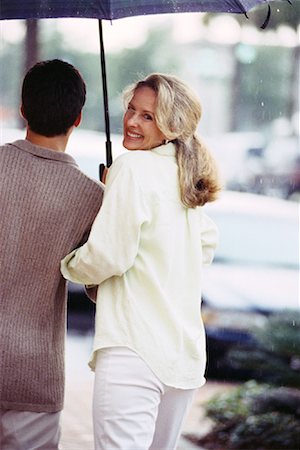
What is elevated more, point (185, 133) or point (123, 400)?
point (185, 133)

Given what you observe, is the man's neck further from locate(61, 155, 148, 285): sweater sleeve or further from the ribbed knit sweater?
locate(61, 155, 148, 285): sweater sleeve

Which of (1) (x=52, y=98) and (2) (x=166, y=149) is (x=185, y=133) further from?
(1) (x=52, y=98)

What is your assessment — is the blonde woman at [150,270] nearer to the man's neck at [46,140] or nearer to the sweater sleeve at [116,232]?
the sweater sleeve at [116,232]

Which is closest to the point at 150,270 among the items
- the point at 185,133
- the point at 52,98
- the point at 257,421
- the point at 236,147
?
the point at 185,133

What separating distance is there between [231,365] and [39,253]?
242 inches

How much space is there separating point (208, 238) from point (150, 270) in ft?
1.35

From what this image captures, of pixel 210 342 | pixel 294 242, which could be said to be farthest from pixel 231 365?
pixel 294 242

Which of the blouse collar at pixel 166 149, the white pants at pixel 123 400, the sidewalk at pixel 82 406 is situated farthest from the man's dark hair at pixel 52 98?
the sidewalk at pixel 82 406

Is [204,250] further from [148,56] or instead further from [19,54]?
[148,56]

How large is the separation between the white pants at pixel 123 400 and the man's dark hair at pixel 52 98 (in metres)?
0.78

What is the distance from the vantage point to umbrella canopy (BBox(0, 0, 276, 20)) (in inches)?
174

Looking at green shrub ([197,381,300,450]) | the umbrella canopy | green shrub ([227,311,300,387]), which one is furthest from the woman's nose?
green shrub ([227,311,300,387])

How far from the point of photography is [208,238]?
4.14m

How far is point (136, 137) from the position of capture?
3984mm
